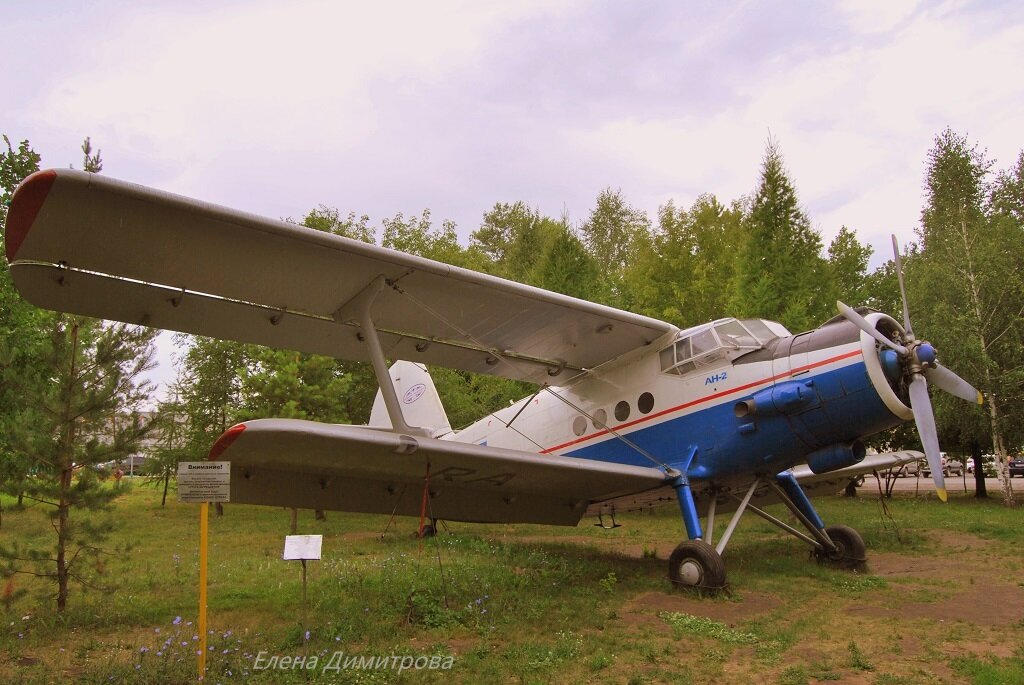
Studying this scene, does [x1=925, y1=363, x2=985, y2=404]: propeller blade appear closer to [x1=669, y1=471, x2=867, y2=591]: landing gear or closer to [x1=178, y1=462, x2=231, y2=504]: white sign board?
[x1=669, y1=471, x2=867, y2=591]: landing gear

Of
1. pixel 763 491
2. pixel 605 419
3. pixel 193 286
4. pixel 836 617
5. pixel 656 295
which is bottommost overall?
pixel 836 617

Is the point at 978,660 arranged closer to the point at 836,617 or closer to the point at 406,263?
the point at 836,617

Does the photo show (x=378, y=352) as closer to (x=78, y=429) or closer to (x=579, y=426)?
(x=78, y=429)

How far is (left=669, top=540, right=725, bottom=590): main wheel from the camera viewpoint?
293 inches

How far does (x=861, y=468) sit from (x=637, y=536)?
5.15 meters

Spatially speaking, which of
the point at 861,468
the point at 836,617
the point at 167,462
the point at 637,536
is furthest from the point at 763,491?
the point at 167,462

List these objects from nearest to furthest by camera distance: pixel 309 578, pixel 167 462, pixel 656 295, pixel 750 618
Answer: pixel 750 618
pixel 309 578
pixel 167 462
pixel 656 295

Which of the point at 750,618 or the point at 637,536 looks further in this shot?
the point at 637,536

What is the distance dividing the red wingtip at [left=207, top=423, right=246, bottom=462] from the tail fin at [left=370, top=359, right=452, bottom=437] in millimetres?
7256

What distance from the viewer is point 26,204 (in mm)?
5391

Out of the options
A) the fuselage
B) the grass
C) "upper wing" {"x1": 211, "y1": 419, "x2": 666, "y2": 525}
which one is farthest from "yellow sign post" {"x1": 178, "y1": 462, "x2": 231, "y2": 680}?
the fuselage

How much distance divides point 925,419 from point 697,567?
3.01 meters

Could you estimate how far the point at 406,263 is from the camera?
718 cm

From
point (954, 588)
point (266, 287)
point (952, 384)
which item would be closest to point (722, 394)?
point (952, 384)
